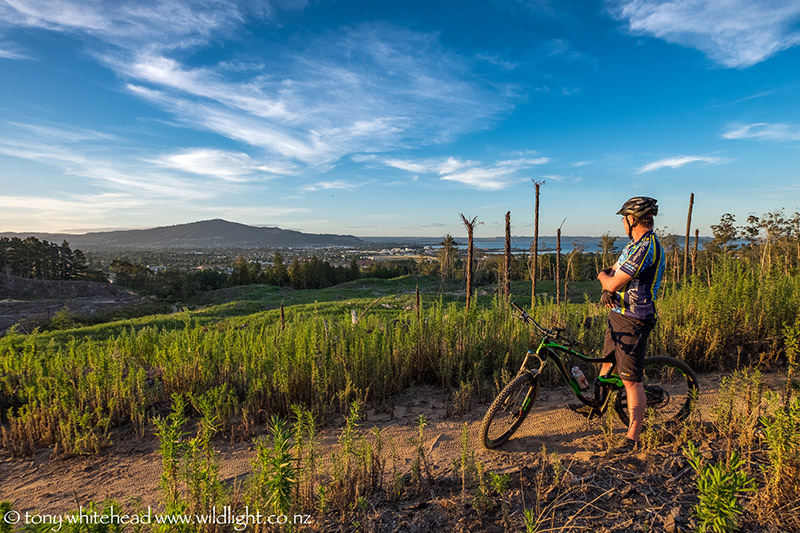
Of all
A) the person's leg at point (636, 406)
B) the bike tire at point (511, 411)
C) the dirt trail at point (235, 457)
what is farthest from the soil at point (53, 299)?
the person's leg at point (636, 406)

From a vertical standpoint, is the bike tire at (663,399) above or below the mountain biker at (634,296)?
below

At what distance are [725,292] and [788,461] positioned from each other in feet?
13.9

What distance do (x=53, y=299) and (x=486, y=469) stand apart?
37.9m

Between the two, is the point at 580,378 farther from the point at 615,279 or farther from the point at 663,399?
the point at 615,279

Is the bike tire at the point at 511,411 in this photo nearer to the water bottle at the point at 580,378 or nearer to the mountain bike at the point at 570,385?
the mountain bike at the point at 570,385

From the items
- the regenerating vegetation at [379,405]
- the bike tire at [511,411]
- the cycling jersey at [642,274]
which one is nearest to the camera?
the regenerating vegetation at [379,405]

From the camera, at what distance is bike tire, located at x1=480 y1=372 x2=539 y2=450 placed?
3.64m

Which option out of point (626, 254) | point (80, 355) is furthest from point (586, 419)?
point (80, 355)

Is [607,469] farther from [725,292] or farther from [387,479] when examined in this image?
[725,292]

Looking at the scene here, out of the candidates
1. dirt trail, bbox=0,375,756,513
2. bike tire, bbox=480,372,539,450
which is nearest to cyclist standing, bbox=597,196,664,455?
dirt trail, bbox=0,375,756,513

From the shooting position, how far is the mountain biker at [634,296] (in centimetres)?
328

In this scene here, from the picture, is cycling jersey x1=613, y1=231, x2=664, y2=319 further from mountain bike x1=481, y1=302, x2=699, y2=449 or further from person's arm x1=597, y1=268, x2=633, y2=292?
mountain bike x1=481, y1=302, x2=699, y2=449

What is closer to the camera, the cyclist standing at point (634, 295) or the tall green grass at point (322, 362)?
the cyclist standing at point (634, 295)

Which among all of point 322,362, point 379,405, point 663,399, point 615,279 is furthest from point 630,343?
point 322,362
